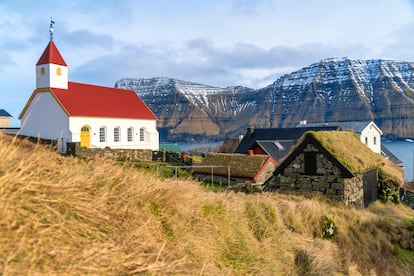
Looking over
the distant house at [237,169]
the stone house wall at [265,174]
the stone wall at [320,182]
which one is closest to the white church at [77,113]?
the distant house at [237,169]

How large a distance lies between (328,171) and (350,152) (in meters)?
2.34

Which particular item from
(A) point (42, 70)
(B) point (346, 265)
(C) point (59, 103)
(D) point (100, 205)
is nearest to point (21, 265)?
(D) point (100, 205)

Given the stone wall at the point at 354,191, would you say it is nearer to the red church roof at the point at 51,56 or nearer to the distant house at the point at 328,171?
the distant house at the point at 328,171

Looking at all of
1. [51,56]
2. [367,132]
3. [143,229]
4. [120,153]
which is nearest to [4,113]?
[51,56]

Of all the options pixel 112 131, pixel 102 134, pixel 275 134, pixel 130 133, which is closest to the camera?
pixel 102 134

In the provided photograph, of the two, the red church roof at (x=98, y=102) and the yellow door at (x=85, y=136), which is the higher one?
the red church roof at (x=98, y=102)

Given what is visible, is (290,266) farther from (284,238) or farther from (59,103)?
(59,103)

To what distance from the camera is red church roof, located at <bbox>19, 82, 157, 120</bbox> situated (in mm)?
38688

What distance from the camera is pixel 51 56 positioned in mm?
40656

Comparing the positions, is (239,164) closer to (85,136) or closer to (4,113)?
(85,136)

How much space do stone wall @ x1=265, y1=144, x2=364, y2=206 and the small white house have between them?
2365 centimetres

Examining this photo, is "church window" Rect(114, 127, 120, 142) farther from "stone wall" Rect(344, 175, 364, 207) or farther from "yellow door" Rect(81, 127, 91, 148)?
"stone wall" Rect(344, 175, 364, 207)

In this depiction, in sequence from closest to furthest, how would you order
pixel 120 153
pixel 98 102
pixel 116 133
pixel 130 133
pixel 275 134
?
pixel 120 153 → pixel 98 102 → pixel 116 133 → pixel 130 133 → pixel 275 134

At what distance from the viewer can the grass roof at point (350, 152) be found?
18.0 metres
